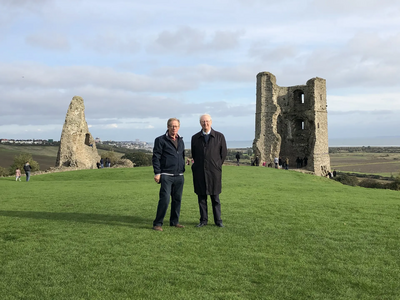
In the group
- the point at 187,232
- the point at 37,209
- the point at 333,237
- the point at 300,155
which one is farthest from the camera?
the point at 300,155

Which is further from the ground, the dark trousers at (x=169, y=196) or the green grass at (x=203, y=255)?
the dark trousers at (x=169, y=196)

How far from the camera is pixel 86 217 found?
8477mm

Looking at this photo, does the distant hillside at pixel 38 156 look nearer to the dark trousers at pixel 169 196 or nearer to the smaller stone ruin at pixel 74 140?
the smaller stone ruin at pixel 74 140

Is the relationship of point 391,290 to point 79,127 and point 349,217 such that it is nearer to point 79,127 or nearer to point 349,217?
point 349,217

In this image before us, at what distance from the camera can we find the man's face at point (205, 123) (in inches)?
300

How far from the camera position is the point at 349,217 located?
8.34 metres

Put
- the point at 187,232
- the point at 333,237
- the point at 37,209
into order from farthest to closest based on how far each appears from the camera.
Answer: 1. the point at 37,209
2. the point at 187,232
3. the point at 333,237

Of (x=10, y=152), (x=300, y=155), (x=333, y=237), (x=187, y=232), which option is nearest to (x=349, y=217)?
(x=333, y=237)

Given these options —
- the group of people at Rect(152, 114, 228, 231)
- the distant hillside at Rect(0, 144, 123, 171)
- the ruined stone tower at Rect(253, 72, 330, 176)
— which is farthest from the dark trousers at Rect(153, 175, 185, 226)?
the distant hillside at Rect(0, 144, 123, 171)

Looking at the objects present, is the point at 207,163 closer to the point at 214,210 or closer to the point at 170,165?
the point at 170,165

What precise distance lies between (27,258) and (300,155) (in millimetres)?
41220

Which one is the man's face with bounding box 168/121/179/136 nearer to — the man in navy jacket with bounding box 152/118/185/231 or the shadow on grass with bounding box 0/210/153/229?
the man in navy jacket with bounding box 152/118/185/231

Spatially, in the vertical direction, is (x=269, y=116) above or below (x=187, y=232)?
above

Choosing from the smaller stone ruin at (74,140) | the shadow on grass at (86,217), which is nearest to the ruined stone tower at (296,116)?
the smaller stone ruin at (74,140)
